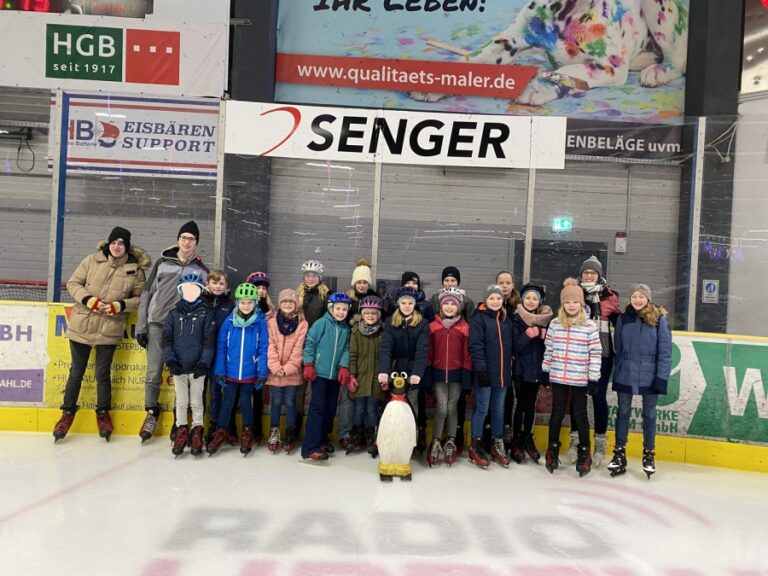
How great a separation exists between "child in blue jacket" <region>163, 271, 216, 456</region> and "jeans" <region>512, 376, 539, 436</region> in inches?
92.4

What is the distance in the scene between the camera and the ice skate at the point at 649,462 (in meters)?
4.40

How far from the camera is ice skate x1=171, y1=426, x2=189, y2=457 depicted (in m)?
4.45

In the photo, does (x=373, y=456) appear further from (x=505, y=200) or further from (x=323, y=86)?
(x=323, y=86)

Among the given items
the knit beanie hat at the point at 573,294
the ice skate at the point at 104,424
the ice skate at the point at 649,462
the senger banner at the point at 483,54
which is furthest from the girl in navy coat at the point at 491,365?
the senger banner at the point at 483,54

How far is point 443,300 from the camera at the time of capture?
15.0 ft

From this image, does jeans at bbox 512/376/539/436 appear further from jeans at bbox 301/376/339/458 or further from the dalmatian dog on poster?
the dalmatian dog on poster

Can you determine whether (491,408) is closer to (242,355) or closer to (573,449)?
(573,449)

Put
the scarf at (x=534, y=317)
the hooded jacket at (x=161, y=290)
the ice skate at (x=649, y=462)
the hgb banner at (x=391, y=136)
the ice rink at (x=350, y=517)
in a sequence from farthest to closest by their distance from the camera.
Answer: the hgb banner at (x=391, y=136)
the hooded jacket at (x=161, y=290)
the scarf at (x=534, y=317)
the ice skate at (x=649, y=462)
the ice rink at (x=350, y=517)

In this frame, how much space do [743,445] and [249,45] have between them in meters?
6.84

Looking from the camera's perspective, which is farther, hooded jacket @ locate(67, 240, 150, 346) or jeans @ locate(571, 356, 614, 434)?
hooded jacket @ locate(67, 240, 150, 346)

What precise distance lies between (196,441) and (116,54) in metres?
3.88

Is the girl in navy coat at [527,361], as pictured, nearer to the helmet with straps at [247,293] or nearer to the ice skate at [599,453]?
the ice skate at [599,453]

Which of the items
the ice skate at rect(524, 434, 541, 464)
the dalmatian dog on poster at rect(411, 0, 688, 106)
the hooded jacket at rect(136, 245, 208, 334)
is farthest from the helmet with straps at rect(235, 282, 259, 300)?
the dalmatian dog on poster at rect(411, 0, 688, 106)

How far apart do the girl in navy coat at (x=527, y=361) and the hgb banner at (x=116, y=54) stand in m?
3.61
